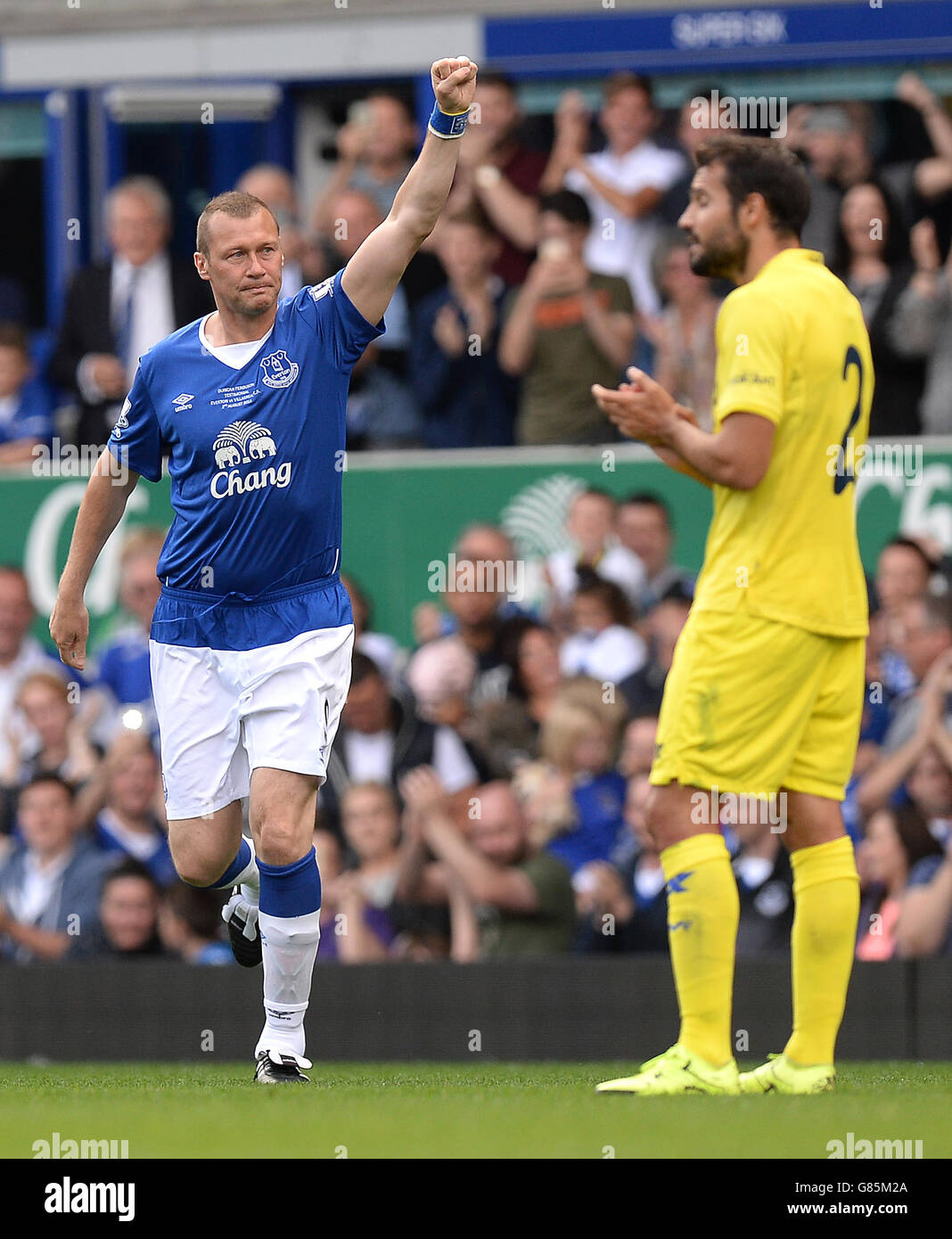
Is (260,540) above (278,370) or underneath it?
underneath

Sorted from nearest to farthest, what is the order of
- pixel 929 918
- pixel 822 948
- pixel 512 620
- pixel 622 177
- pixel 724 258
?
1. pixel 822 948
2. pixel 724 258
3. pixel 929 918
4. pixel 512 620
5. pixel 622 177

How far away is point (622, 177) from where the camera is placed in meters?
10.8

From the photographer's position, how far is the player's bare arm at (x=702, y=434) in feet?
18.4

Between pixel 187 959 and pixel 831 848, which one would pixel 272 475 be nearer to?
pixel 831 848

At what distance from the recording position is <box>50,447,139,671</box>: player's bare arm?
645cm

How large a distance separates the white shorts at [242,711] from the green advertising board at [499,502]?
11.3ft

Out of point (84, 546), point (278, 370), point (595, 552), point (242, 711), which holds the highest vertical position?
point (278, 370)

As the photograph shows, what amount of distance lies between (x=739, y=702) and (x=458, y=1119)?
131 cm

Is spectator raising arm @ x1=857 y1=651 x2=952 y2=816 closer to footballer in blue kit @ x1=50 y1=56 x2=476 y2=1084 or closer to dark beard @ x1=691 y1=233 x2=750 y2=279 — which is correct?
footballer in blue kit @ x1=50 y1=56 x2=476 y2=1084

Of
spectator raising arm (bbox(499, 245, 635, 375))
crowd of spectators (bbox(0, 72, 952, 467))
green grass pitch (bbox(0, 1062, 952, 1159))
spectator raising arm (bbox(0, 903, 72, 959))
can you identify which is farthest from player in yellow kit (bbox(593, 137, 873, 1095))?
spectator raising arm (bbox(0, 903, 72, 959))

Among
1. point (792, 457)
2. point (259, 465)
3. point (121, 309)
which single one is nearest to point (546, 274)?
point (121, 309)

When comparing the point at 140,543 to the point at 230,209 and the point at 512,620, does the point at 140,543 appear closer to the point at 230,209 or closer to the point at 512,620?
the point at 512,620

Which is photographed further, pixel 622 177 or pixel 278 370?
pixel 622 177

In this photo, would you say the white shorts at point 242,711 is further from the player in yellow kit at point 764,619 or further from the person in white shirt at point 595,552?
the person in white shirt at point 595,552
